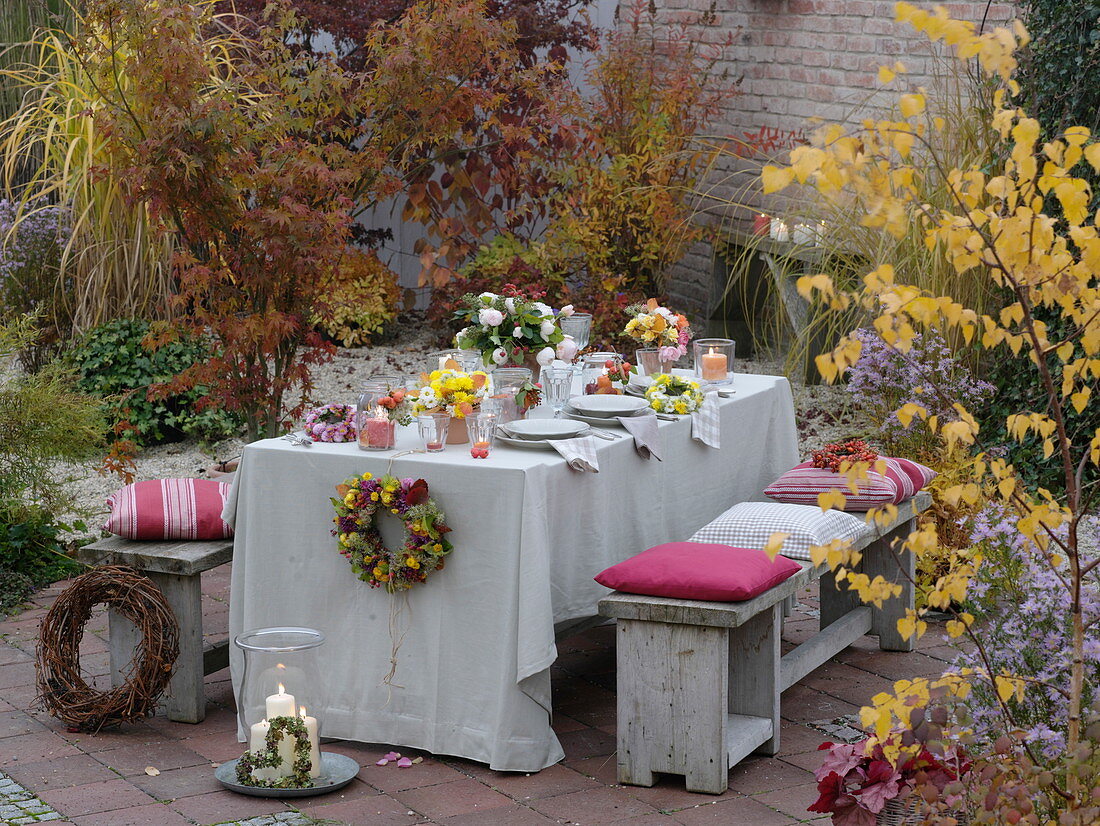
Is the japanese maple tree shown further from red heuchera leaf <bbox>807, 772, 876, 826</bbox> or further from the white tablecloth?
red heuchera leaf <bbox>807, 772, 876, 826</bbox>

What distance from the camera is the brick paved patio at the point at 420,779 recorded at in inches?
125

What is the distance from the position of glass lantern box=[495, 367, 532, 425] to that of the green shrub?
3192mm

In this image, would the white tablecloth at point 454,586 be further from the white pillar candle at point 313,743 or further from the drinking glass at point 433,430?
the white pillar candle at point 313,743

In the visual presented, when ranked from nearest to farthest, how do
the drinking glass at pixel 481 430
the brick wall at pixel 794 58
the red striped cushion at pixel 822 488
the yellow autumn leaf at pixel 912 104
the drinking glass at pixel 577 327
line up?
the yellow autumn leaf at pixel 912 104 → the drinking glass at pixel 481 430 → the red striped cushion at pixel 822 488 → the drinking glass at pixel 577 327 → the brick wall at pixel 794 58

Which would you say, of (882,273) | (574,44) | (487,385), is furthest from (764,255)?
(882,273)

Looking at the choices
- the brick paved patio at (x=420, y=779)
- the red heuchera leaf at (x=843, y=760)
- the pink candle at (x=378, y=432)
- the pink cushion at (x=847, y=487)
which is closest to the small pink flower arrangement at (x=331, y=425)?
the pink candle at (x=378, y=432)

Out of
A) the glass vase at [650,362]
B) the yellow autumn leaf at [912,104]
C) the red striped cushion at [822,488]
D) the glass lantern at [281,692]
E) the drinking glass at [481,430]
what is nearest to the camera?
the yellow autumn leaf at [912,104]

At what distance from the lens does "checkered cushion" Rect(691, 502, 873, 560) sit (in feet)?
11.9

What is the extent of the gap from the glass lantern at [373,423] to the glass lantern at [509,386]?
0.31 m

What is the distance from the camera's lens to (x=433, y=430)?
347 centimetres

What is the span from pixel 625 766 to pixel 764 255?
12.2ft

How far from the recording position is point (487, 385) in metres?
3.63

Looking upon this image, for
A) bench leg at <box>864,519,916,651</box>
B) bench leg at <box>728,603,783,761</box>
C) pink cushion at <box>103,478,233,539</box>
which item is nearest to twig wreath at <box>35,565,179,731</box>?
pink cushion at <box>103,478,233,539</box>

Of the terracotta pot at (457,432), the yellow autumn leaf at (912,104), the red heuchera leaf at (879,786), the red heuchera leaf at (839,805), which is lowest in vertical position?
the red heuchera leaf at (839,805)
